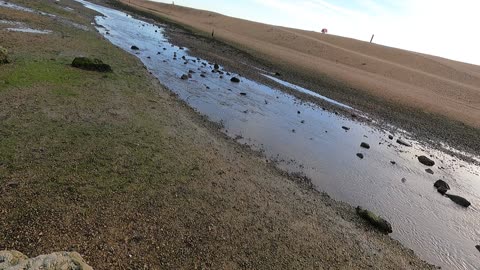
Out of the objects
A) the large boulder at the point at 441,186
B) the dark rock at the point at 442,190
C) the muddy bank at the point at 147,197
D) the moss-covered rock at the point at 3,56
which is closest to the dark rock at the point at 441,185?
the large boulder at the point at 441,186

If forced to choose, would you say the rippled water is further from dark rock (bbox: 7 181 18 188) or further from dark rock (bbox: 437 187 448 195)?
dark rock (bbox: 7 181 18 188)

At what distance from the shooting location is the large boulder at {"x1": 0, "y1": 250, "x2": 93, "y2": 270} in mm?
4710

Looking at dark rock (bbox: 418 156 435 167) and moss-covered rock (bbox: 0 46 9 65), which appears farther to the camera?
dark rock (bbox: 418 156 435 167)

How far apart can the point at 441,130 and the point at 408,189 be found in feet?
49.9

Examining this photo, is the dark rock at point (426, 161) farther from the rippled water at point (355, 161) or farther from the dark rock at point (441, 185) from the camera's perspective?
the dark rock at point (441, 185)

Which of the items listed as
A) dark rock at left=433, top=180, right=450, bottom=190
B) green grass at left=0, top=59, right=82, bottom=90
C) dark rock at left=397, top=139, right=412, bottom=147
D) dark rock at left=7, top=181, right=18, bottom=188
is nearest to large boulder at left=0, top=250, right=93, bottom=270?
dark rock at left=7, top=181, right=18, bottom=188

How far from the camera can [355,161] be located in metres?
18.4

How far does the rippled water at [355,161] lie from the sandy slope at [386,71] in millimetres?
15216

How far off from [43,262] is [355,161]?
1688cm

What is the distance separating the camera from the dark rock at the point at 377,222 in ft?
39.2

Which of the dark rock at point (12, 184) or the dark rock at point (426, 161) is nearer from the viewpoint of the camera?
the dark rock at point (12, 184)

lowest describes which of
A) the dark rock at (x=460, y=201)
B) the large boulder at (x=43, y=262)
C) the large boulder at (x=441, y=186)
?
the dark rock at (x=460, y=201)

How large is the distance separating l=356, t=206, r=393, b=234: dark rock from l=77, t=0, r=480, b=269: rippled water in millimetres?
441

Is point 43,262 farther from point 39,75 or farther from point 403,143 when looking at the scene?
point 403,143
